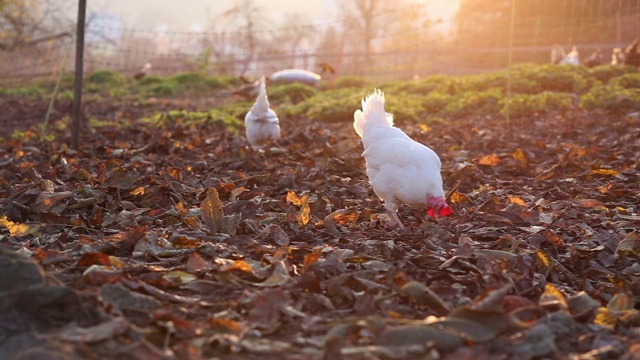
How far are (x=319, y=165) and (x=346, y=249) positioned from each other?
2.79 m

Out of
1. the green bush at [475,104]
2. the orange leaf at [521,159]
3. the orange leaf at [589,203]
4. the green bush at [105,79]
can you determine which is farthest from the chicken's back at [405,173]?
the green bush at [105,79]

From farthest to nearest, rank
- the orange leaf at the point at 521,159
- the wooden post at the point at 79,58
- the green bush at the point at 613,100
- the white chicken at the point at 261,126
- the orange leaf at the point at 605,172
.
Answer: the green bush at the point at 613,100
the white chicken at the point at 261,126
the wooden post at the point at 79,58
the orange leaf at the point at 521,159
the orange leaf at the point at 605,172

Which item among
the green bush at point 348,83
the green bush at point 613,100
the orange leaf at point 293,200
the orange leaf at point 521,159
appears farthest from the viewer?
the green bush at point 348,83

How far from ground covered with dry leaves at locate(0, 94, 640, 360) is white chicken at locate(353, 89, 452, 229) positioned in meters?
0.18

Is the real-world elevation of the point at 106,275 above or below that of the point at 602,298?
above

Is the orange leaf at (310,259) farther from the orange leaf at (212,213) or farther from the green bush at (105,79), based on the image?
the green bush at (105,79)

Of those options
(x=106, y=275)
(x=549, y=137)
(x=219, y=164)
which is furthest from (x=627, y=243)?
(x=549, y=137)

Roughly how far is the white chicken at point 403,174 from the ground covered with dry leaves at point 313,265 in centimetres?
18

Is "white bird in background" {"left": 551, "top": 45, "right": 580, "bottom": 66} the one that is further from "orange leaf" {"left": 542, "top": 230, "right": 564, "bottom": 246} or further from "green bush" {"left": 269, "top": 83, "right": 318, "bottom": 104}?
"orange leaf" {"left": 542, "top": 230, "right": 564, "bottom": 246}

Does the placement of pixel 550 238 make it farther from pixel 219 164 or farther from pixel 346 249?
pixel 219 164

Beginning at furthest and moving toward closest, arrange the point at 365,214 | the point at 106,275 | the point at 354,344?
the point at 365,214, the point at 106,275, the point at 354,344

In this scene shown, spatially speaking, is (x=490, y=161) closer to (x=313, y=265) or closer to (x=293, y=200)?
(x=293, y=200)

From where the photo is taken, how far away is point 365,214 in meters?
4.38

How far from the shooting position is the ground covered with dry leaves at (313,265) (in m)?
2.16
